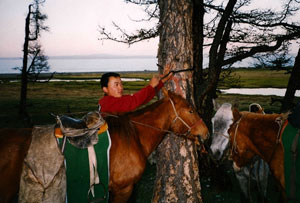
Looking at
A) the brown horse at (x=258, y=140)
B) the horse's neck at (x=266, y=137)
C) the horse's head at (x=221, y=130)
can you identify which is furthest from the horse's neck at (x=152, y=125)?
the horse's neck at (x=266, y=137)

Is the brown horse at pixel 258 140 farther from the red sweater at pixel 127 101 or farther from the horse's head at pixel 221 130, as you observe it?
the red sweater at pixel 127 101

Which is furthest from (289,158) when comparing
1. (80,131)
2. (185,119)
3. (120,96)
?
(80,131)

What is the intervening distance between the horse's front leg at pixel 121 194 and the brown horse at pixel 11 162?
4.17 feet

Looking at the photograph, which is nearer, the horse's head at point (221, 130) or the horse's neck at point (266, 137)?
the horse's neck at point (266, 137)

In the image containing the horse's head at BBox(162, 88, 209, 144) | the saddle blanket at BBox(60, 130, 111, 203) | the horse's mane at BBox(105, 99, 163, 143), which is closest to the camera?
the saddle blanket at BBox(60, 130, 111, 203)

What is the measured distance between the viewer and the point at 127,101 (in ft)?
11.2

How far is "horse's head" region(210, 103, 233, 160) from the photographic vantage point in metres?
3.71

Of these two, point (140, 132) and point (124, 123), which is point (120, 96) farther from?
point (140, 132)

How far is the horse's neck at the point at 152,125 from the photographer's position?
3326 mm

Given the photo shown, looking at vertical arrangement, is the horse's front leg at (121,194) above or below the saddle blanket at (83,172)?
below

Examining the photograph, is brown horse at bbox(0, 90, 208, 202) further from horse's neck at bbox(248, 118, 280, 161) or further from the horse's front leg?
horse's neck at bbox(248, 118, 280, 161)

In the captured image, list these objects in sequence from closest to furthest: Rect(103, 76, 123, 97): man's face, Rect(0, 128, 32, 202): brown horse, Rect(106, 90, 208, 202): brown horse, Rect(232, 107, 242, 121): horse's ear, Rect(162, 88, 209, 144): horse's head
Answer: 1. Rect(0, 128, 32, 202): brown horse
2. Rect(106, 90, 208, 202): brown horse
3. Rect(162, 88, 209, 144): horse's head
4. Rect(103, 76, 123, 97): man's face
5. Rect(232, 107, 242, 121): horse's ear

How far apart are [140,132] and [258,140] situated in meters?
1.91

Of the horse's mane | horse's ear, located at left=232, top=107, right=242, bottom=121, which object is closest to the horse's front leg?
the horse's mane
